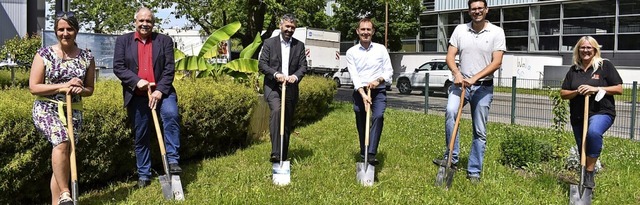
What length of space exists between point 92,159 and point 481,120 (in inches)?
Answer: 150

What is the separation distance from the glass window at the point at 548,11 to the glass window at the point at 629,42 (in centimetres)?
363

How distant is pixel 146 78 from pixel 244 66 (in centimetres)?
417

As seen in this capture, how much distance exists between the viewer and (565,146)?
6.85 m

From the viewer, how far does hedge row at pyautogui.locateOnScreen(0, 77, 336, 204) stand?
4297mm

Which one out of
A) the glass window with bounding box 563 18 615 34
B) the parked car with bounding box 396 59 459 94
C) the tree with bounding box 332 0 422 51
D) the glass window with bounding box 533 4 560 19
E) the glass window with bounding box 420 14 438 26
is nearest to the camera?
the parked car with bounding box 396 59 459 94

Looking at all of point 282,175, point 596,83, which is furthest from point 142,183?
point 596,83

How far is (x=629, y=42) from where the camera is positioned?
27984mm

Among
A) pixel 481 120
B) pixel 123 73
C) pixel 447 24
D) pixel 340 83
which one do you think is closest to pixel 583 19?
pixel 447 24

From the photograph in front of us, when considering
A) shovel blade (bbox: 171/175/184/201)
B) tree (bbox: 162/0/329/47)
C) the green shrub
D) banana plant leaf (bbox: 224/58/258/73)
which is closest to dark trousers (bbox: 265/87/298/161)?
shovel blade (bbox: 171/175/184/201)

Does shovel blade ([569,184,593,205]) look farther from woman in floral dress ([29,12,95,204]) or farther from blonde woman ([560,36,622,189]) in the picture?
woman in floral dress ([29,12,95,204])

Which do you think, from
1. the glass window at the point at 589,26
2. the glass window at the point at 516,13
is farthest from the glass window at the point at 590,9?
the glass window at the point at 516,13

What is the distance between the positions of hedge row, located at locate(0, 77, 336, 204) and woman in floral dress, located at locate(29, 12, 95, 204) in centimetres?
33

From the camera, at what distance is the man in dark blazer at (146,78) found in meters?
5.05

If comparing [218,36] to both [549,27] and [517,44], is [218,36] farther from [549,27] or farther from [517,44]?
[517,44]
